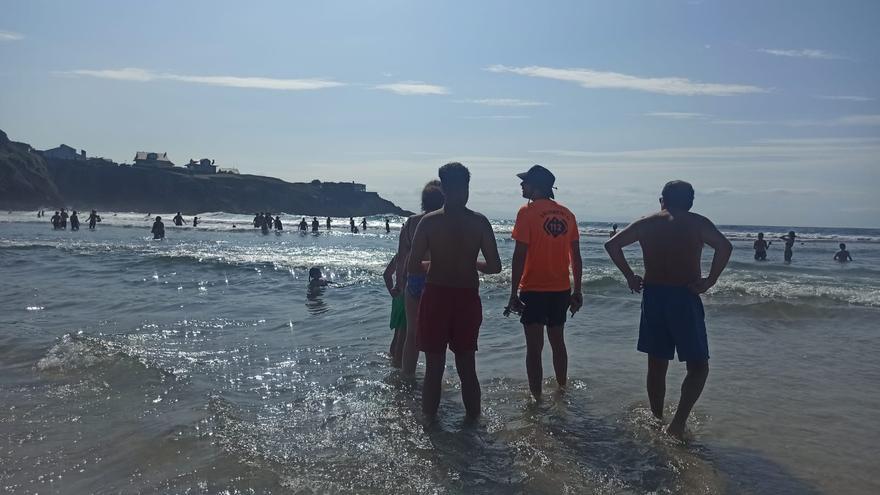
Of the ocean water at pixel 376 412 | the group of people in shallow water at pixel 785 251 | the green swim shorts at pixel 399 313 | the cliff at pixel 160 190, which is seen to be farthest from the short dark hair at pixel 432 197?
the cliff at pixel 160 190

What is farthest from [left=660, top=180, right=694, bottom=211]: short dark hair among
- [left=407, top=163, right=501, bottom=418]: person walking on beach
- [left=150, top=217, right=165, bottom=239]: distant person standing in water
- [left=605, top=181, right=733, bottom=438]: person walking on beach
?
[left=150, top=217, right=165, bottom=239]: distant person standing in water

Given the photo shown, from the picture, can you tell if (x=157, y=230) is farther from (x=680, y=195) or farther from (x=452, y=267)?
(x=680, y=195)

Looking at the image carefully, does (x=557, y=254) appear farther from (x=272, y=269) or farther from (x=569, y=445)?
(x=272, y=269)

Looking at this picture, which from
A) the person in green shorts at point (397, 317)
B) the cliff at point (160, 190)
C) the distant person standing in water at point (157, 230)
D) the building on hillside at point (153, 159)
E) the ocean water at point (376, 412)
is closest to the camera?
the ocean water at point (376, 412)

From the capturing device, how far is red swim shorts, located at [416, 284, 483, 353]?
463 cm

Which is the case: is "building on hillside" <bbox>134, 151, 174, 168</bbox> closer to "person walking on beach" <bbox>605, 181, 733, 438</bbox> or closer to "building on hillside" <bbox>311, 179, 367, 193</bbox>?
"building on hillside" <bbox>311, 179, 367, 193</bbox>

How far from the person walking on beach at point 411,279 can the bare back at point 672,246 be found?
5.95 ft

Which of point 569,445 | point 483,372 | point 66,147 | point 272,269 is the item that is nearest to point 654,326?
point 569,445

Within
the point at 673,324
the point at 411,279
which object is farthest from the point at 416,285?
the point at 673,324

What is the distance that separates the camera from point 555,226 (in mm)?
5195

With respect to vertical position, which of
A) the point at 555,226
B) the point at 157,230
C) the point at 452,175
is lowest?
the point at 157,230

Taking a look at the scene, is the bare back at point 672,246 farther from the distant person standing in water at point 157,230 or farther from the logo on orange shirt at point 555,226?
the distant person standing in water at point 157,230

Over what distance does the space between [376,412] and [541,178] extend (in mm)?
2365

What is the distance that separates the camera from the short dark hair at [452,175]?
15.1 ft
